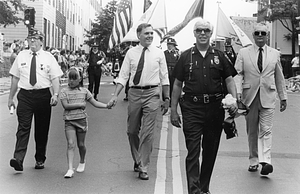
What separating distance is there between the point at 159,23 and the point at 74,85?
35.2 ft

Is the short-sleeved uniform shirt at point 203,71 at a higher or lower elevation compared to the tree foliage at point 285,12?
lower

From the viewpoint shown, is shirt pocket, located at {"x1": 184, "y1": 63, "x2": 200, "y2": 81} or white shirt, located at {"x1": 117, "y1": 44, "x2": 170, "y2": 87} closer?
shirt pocket, located at {"x1": 184, "y1": 63, "x2": 200, "y2": 81}

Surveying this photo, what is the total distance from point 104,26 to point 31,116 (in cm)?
5126

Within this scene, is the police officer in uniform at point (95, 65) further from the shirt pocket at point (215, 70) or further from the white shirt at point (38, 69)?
the shirt pocket at point (215, 70)

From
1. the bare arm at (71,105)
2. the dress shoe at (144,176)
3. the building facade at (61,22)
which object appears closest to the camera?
the dress shoe at (144,176)

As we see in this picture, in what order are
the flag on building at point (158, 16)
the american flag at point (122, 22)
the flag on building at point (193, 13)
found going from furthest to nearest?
1. the american flag at point (122, 22)
2. the flag on building at point (193, 13)
3. the flag on building at point (158, 16)

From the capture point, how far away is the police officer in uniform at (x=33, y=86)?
26.5 ft

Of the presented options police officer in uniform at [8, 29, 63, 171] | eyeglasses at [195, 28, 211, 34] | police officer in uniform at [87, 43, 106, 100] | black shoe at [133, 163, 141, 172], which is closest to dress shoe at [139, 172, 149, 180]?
black shoe at [133, 163, 141, 172]

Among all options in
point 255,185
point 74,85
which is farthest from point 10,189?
point 255,185

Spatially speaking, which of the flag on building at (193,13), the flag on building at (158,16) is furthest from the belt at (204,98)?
the flag on building at (193,13)

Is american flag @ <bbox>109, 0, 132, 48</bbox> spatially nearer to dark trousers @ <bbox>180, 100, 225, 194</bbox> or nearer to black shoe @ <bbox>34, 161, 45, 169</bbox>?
black shoe @ <bbox>34, 161, 45, 169</bbox>

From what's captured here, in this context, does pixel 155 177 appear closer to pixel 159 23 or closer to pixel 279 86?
pixel 279 86

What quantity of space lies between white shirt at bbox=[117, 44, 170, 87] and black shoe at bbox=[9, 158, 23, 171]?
174cm

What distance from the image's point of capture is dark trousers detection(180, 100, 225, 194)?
6441 mm
